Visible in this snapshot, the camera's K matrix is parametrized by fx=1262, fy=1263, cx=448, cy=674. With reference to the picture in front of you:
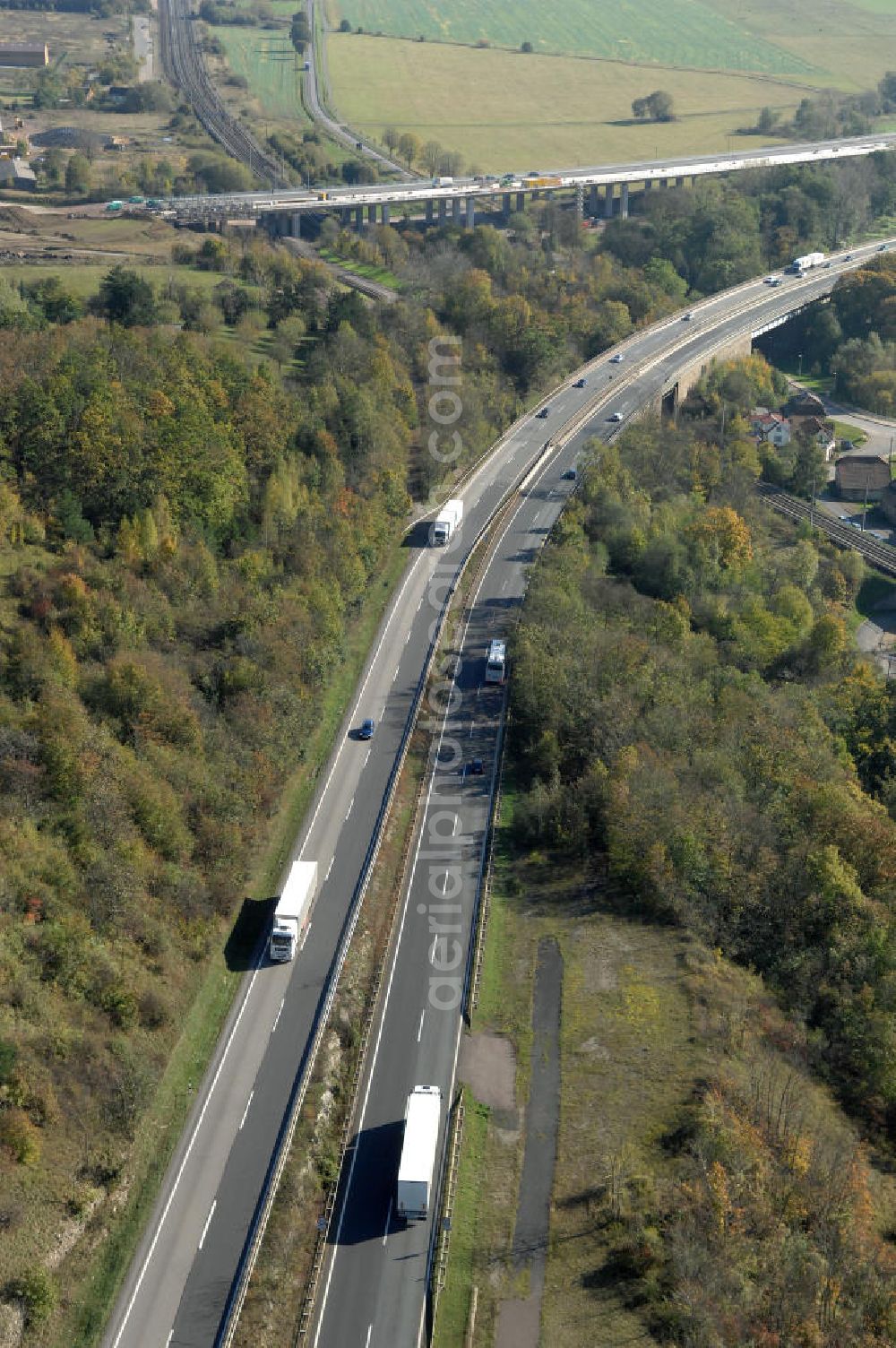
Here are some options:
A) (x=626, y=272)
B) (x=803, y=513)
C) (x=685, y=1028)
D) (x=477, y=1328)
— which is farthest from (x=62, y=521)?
(x=626, y=272)

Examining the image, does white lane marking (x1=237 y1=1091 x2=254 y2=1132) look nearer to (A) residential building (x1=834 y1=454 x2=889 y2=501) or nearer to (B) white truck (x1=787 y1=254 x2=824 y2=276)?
(A) residential building (x1=834 y1=454 x2=889 y2=501)

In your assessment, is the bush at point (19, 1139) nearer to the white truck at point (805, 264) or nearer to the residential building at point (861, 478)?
the residential building at point (861, 478)

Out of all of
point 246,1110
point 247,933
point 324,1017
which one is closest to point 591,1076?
point 324,1017

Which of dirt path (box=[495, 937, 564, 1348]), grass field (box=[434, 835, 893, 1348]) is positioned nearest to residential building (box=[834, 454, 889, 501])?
grass field (box=[434, 835, 893, 1348])

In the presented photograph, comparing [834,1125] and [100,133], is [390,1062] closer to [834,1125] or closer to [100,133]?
[834,1125]

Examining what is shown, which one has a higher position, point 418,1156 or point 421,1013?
point 418,1156

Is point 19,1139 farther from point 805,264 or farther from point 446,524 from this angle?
point 805,264
